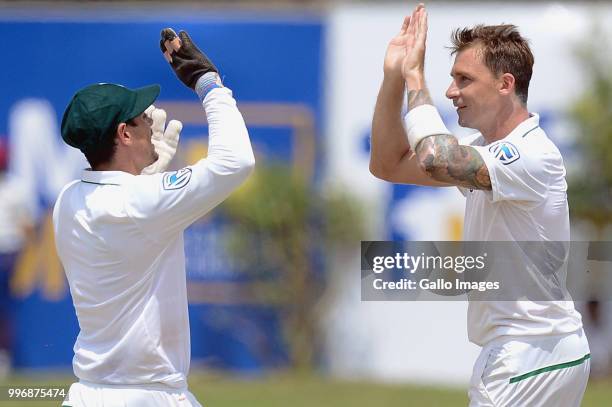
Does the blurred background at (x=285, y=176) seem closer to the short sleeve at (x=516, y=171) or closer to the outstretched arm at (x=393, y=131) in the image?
the outstretched arm at (x=393, y=131)

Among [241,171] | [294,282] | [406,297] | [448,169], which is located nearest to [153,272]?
[241,171]

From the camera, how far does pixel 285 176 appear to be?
13.2 m

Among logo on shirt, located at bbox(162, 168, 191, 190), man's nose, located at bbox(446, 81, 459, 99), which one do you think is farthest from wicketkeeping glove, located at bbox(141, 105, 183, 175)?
man's nose, located at bbox(446, 81, 459, 99)

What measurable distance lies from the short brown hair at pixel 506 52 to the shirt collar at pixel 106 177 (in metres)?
1.57

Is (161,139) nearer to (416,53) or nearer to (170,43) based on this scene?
(170,43)

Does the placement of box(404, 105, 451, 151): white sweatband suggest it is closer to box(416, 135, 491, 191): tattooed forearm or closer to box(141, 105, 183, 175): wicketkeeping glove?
box(416, 135, 491, 191): tattooed forearm

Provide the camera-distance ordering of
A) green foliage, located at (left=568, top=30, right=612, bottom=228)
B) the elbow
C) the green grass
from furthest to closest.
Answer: green foliage, located at (left=568, top=30, right=612, bottom=228) < the green grass < the elbow

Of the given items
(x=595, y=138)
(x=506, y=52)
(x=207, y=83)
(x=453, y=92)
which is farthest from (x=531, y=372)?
(x=595, y=138)

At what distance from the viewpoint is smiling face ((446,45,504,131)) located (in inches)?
190

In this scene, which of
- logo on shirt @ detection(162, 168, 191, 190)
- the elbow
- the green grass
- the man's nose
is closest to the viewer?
logo on shirt @ detection(162, 168, 191, 190)

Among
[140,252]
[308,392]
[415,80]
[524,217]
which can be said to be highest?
[415,80]

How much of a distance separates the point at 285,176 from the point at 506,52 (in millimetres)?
8454

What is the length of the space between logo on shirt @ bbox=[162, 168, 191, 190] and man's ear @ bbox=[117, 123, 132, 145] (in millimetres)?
305

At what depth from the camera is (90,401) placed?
449cm
